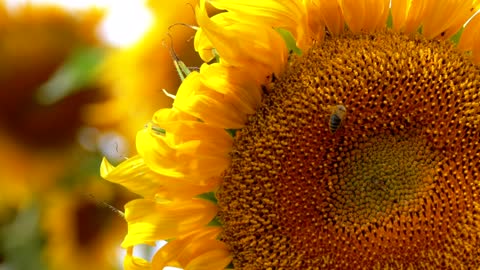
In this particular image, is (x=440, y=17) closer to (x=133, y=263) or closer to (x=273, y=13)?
(x=273, y=13)

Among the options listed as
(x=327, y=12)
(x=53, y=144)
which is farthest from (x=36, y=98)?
(x=327, y=12)

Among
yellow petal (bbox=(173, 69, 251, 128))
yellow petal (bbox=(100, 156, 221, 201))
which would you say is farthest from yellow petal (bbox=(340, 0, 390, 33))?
yellow petal (bbox=(100, 156, 221, 201))

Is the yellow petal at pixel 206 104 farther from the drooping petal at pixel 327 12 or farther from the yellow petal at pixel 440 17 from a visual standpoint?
→ the yellow petal at pixel 440 17

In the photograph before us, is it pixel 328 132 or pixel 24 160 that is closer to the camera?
pixel 328 132

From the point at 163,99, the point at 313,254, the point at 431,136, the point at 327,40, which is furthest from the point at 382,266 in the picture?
the point at 163,99

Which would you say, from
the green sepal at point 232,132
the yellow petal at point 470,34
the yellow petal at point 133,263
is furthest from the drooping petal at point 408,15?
the yellow petal at point 133,263

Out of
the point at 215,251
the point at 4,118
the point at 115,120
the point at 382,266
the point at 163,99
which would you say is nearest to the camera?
the point at 382,266

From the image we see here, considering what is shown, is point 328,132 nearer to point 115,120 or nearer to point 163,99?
point 163,99

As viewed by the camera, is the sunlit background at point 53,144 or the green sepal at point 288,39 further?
the sunlit background at point 53,144
